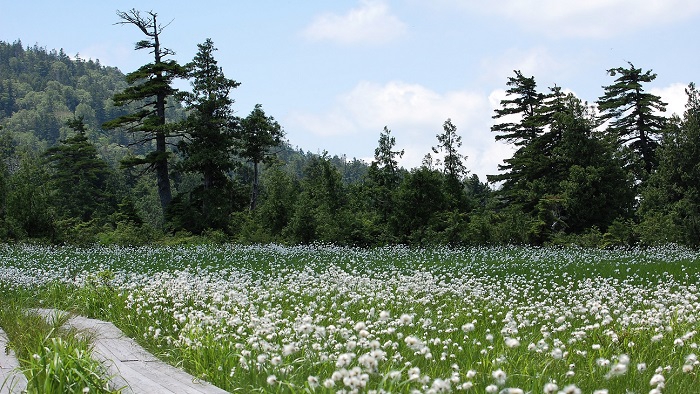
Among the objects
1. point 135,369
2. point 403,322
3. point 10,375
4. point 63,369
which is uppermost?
point 403,322

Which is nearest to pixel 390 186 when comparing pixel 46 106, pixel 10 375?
pixel 10 375

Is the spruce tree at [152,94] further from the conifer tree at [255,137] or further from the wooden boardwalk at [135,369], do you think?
the wooden boardwalk at [135,369]

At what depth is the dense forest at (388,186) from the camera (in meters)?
24.7

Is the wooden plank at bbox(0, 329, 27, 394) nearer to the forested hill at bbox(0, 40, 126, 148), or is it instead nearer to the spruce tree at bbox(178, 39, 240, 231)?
the spruce tree at bbox(178, 39, 240, 231)

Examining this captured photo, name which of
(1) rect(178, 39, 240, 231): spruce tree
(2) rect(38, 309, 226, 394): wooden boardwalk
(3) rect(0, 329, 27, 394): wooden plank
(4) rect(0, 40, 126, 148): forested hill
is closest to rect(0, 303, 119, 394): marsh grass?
(3) rect(0, 329, 27, 394): wooden plank

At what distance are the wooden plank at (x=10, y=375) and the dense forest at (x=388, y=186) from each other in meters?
18.2

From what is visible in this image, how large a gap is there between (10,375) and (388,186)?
28834mm

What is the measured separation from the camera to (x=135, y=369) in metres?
6.00

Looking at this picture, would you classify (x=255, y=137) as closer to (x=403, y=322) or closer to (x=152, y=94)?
(x=152, y=94)

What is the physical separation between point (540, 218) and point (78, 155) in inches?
1447

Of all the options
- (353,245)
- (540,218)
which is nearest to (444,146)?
(540,218)

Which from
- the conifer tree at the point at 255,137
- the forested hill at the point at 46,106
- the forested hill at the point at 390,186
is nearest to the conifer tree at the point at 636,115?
the forested hill at the point at 390,186

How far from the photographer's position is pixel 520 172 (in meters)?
36.8

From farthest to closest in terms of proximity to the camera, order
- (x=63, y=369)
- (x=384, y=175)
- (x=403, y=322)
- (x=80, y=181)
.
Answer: (x=80, y=181)
(x=384, y=175)
(x=403, y=322)
(x=63, y=369)
